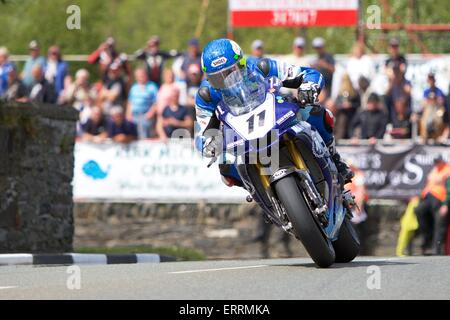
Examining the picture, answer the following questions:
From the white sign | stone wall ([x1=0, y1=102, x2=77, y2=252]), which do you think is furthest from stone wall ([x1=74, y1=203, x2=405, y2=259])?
stone wall ([x1=0, y1=102, x2=77, y2=252])

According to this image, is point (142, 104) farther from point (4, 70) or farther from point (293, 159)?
point (293, 159)

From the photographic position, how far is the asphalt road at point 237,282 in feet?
29.5

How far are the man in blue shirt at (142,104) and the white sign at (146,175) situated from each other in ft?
2.16

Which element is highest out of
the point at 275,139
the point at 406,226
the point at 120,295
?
the point at 275,139

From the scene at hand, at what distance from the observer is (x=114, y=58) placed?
77.7 feet

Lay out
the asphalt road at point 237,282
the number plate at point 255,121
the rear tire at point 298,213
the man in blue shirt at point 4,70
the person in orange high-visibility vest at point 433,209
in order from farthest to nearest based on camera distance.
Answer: the man in blue shirt at point 4,70 < the person in orange high-visibility vest at point 433,209 < the number plate at point 255,121 < the rear tire at point 298,213 < the asphalt road at point 237,282

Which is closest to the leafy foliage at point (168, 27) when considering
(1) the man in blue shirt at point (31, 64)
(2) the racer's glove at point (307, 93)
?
(1) the man in blue shirt at point (31, 64)

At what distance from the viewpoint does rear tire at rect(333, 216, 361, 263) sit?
1202 cm

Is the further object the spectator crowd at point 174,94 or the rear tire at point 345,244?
the spectator crowd at point 174,94

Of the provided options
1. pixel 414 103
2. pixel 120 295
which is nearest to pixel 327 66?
pixel 414 103

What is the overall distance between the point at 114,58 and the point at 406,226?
6373 millimetres

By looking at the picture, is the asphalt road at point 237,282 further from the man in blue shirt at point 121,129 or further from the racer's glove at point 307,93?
the man in blue shirt at point 121,129

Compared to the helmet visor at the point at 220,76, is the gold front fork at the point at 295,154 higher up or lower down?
lower down

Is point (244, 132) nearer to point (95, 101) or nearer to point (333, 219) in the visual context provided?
point (333, 219)
